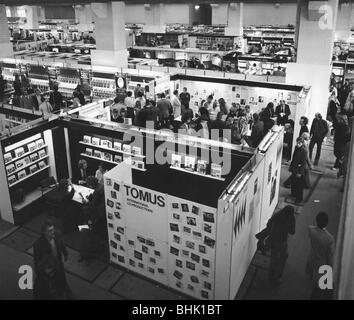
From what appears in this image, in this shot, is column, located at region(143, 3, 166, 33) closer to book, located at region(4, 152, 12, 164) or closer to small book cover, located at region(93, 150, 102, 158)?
small book cover, located at region(93, 150, 102, 158)

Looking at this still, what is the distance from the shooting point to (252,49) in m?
23.0

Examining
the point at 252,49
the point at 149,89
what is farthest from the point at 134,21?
the point at 149,89

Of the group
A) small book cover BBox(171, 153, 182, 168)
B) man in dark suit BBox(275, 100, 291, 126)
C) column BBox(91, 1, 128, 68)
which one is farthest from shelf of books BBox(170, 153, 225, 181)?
column BBox(91, 1, 128, 68)

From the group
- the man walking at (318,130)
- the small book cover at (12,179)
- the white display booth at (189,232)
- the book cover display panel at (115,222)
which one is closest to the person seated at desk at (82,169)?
the small book cover at (12,179)

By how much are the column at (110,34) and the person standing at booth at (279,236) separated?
1168 cm

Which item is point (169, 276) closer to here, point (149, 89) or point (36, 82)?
point (149, 89)

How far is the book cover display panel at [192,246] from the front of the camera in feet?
16.4

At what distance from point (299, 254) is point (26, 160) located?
540 centimetres

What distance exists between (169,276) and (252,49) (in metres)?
19.7

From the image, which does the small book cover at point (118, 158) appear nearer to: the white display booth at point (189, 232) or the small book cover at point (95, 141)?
the small book cover at point (95, 141)

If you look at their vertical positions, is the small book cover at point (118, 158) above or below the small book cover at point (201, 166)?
below

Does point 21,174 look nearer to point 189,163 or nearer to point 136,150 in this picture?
point 136,150

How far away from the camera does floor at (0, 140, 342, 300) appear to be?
5.61 metres

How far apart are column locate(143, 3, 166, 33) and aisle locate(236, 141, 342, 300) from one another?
21.1 m
